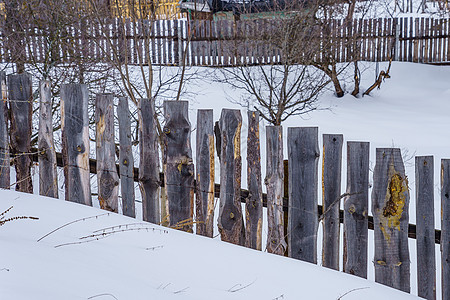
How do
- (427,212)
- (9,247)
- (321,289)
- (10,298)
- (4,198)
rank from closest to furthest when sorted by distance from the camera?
(10,298) < (9,247) < (321,289) < (427,212) < (4,198)

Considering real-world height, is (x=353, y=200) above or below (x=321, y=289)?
above

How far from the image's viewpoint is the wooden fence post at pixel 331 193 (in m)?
3.05

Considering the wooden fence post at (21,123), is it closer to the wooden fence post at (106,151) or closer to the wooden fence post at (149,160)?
the wooden fence post at (106,151)

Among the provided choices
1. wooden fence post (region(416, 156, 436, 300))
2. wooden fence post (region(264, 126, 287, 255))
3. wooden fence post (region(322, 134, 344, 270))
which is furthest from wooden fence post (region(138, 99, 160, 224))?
wooden fence post (region(416, 156, 436, 300))

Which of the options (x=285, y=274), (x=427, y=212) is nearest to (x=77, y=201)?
(x=285, y=274)

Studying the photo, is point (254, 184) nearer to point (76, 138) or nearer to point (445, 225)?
point (445, 225)

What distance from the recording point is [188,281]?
241 centimetres

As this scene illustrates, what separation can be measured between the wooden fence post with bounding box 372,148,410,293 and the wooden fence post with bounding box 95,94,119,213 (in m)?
1.72

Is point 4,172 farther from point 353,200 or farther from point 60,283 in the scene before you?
point 353,200

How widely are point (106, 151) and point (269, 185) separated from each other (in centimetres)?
113

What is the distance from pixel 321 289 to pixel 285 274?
8.1 inches

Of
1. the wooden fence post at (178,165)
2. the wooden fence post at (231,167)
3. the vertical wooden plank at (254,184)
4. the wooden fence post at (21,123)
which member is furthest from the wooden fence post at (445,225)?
the wooden fence post at (21,123)

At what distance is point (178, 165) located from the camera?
3.32 metres

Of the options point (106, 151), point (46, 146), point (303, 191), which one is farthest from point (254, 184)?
point (46, 146)
